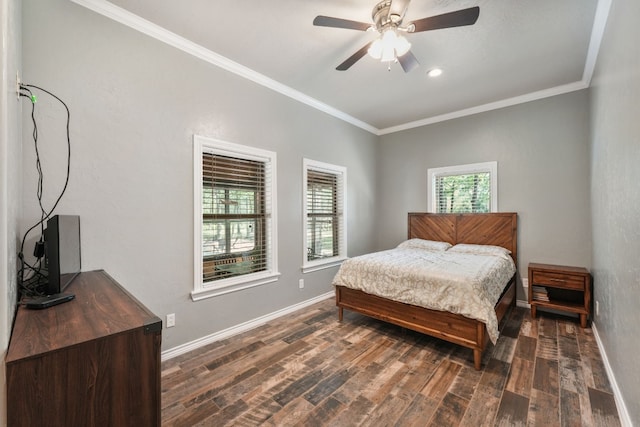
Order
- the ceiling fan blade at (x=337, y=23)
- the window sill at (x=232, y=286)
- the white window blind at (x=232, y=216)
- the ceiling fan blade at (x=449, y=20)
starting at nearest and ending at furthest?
the ceiling fan blade at (x=449, y=20), the ceiling fan blade at (x=337, y=23), the window sill at (x=232, y=286), the white window blind at (x=232, y=216)

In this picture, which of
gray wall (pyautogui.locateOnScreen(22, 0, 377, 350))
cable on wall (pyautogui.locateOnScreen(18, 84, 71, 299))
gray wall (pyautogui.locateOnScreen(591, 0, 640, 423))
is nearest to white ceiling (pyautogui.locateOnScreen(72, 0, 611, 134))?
gray wall (pyautogui.locateOnScreen(22, 0, 377, 350))

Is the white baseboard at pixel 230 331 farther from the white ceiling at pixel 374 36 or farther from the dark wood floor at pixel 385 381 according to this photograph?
the white ceiling at pixel 374 36

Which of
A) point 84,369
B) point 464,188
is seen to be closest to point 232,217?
point 84,369

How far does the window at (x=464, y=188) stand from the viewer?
13.0ft

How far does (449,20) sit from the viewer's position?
70.9 inches

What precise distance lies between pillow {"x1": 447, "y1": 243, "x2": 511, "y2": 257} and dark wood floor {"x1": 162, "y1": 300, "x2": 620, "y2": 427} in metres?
0.98

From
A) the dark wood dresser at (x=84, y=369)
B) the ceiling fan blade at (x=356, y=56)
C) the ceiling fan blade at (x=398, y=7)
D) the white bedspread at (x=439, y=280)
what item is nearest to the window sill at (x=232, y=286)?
the white bedspread at (x=439, y=280)

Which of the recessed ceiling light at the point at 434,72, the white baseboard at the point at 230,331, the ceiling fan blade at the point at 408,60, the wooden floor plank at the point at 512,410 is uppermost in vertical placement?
the recessed ceiling light at the point at 434,72

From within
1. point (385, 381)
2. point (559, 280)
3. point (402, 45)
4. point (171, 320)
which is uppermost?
point (402, 45)

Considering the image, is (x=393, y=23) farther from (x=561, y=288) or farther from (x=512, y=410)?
(x=561, y=288)

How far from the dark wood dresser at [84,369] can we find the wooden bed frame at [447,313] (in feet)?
7.21

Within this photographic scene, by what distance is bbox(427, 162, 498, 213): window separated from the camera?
3.95 metres

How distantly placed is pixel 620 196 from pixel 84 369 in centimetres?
301

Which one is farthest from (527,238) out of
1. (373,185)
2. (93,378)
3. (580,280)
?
(93,378)
